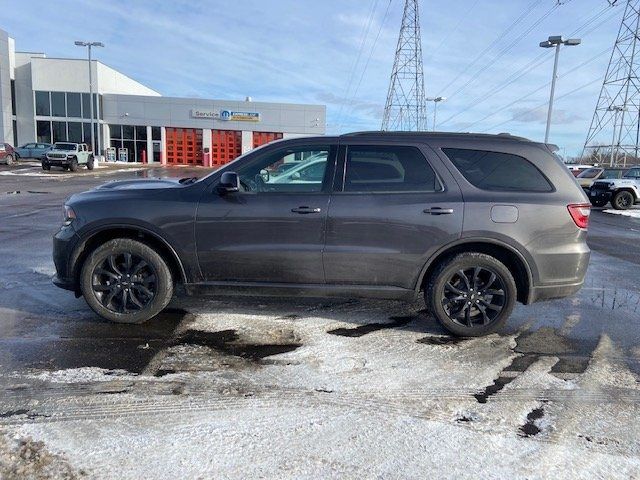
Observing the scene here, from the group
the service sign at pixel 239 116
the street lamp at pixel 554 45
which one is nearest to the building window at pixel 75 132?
the service sign at pixel 239 116

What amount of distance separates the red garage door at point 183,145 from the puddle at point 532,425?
49.0 metres

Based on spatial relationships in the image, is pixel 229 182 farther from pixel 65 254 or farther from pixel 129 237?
pixel 65 254

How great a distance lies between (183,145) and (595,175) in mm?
37438

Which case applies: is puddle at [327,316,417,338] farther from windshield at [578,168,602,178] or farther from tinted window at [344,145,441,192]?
windshield at [578,168,602,178]

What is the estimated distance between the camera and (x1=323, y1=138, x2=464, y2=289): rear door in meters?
4.35

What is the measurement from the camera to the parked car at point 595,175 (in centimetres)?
2109

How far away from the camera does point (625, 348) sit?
4410 millimetres

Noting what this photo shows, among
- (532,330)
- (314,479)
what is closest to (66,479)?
(314,479)

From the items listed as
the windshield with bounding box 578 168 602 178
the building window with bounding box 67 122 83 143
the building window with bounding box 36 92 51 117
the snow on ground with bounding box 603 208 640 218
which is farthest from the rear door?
the building window with bounding box 36 92 51 117

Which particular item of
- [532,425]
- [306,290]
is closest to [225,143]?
[306,290]

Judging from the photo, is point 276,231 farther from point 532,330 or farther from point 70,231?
point 532,330

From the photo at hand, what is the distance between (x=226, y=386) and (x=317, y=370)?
0.70 m

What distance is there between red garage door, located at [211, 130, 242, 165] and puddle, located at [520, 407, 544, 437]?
1869 inches

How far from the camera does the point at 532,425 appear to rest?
305 centimetres
